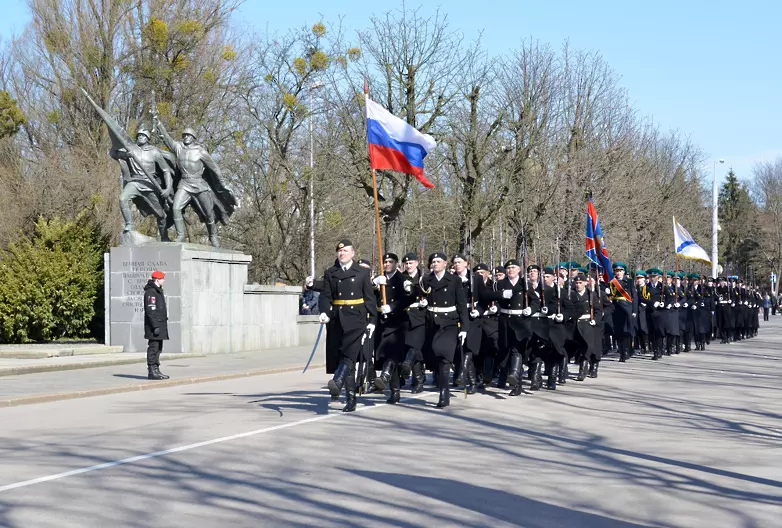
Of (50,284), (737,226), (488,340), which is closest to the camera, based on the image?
(488,340)

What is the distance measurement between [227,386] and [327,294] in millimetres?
4993

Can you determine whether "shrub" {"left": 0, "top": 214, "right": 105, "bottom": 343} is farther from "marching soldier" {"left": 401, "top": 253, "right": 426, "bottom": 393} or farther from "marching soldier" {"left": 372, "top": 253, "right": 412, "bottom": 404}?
"marching soldier" {"left": 401, "top": 253, "right": 426, "bottom": 393}

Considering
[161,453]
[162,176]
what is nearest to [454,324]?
[161,453]

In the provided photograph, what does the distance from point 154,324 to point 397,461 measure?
936 centimetres

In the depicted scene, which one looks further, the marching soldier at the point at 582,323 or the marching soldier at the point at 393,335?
the marching soldier at the point at 582,323

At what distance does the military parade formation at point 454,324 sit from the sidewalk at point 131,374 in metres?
3.93

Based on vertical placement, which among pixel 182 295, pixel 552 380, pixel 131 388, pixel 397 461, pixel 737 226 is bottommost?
pixel 397 461

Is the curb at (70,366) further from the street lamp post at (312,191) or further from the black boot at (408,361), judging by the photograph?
the street lamp post at (312,191)

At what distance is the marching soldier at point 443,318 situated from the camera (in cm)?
1302

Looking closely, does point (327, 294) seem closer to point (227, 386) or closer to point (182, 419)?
point (182, 419)

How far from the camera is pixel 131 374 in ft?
60.7

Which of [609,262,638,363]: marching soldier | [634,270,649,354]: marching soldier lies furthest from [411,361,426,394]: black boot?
[634,270,649,354]: marching soldier

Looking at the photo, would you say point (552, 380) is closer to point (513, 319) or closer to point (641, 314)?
point (513, 319)

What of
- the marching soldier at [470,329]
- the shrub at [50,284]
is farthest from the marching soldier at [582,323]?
the shrub at [50,284]
